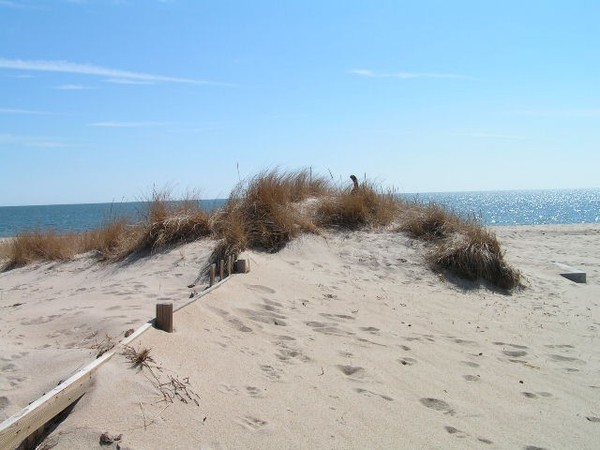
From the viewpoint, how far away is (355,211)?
31.1ft

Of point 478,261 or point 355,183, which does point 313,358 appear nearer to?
point 478,261

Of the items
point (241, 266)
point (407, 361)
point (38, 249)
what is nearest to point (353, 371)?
point (407, 361)

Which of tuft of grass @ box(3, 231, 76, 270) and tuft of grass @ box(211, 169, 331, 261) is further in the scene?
tuft of grass @ box(3, 231, 76, 270)

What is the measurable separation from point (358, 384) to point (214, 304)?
170cm

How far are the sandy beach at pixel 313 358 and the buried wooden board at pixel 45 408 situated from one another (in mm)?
65

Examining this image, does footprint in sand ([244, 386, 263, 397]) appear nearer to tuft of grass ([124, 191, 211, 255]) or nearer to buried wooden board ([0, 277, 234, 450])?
buried wooden board ([0, 277, 234, 450])

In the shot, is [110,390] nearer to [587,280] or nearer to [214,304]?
[214,304]

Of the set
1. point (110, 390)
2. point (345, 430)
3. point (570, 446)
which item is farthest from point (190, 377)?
point (570, 446)

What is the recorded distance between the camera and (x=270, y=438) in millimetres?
2994

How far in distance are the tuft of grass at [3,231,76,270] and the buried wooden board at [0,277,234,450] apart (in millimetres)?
6561

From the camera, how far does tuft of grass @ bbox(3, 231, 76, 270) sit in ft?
30.3

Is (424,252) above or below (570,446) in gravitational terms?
above

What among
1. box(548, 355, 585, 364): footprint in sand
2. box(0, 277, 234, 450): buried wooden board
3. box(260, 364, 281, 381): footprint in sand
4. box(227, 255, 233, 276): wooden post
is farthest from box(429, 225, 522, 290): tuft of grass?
box(0, 277, 234, 450): buried wooden board

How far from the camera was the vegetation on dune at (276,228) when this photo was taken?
7.95 m
